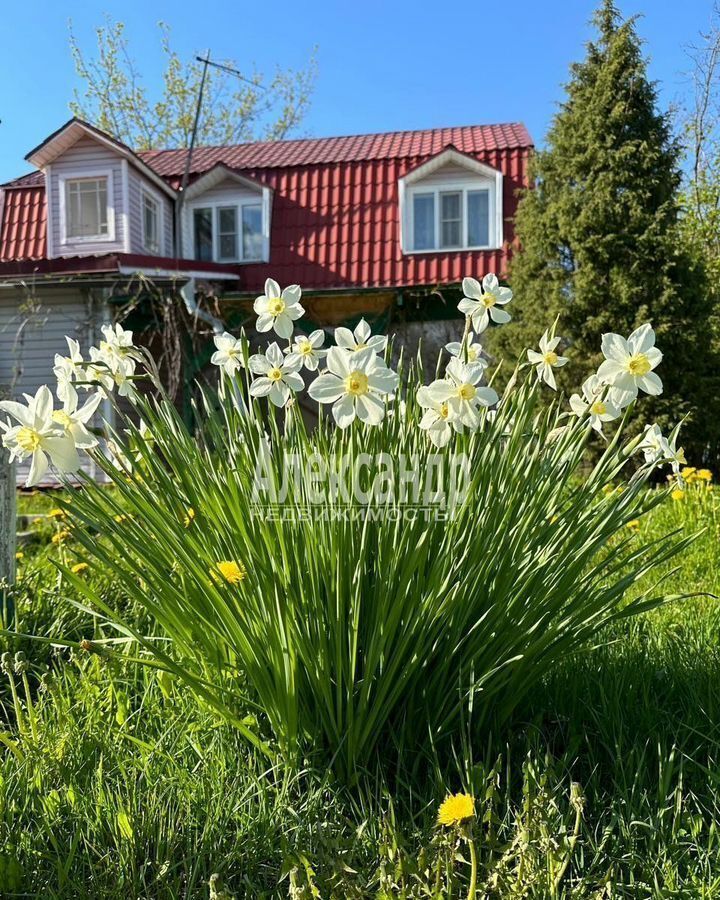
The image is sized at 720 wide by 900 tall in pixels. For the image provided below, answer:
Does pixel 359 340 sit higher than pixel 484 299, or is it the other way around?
pixel 484 299

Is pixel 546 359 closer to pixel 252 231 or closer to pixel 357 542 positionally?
pixel 357 542

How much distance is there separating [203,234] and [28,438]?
35.9ft

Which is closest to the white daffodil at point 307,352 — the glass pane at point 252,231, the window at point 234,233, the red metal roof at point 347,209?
the red metal roof at point 347,209

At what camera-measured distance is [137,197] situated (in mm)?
10930

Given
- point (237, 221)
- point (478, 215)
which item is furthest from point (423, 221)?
point (237, 221)

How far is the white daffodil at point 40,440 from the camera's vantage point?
135 centimetres

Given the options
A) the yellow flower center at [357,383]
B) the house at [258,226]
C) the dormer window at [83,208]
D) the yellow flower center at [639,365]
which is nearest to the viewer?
the yellow flower center at [357,383]

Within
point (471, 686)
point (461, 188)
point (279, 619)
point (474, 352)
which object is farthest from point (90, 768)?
point (461, 188)

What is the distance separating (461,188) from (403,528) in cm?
999

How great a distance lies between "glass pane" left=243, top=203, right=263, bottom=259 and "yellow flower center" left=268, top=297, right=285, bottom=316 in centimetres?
992

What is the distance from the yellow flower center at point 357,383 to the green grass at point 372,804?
2.31ft

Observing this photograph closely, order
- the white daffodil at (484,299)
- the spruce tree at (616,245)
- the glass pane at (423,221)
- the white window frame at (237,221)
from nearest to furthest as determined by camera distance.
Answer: the white daffodil at (484,299) < the spruce tree at (616,245) < the glass pane at (423,221) < the white window frame at (237,221)

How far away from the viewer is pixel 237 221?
11.2 m

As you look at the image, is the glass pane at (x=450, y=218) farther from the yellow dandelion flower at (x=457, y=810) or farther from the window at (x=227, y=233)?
the yellow dandelion flower at (x=457, y=810)
